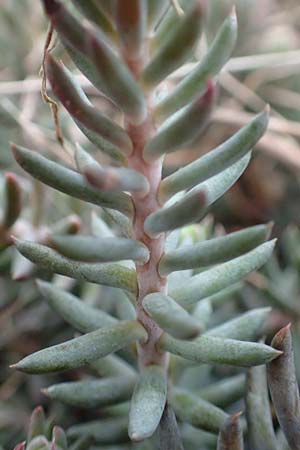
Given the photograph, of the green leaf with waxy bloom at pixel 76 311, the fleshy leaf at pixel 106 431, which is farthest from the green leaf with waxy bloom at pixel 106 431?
the green leaf with waxy bloom at pixel 76 311

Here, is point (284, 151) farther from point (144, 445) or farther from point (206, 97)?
point (206, 97)

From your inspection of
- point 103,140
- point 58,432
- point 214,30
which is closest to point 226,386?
point 58,432

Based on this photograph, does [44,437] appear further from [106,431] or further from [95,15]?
[95,15]

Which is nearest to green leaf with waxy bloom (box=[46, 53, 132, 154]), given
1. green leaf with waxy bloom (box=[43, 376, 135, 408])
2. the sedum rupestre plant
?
the sedum rupestre plant

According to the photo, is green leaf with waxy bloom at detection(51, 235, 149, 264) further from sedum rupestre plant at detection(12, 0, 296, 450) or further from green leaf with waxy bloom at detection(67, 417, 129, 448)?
green leaf with waxy bloom at detection(67, 417, 129, 448)

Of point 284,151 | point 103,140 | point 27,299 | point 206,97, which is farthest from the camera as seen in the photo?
point 284,151

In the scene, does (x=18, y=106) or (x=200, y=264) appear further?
(x=18, y=106)

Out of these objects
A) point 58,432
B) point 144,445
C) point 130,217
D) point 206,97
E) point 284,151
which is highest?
point 206,97

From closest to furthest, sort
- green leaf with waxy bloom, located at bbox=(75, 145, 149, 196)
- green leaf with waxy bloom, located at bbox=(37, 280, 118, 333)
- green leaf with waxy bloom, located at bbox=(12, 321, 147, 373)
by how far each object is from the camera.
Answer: green leaf with waxy bloom, located at bbox=(75, 145, 149, 196)
green leaf with waxy bloom, located at bbox=(12, 321, 147, 373)
green leaf with waxy bloom, located at bbox=(37, 280, 118, 333)
